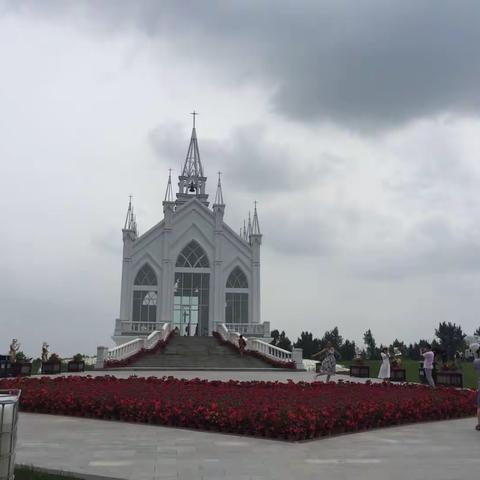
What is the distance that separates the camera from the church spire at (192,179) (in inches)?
2112

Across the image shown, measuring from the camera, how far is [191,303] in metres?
46.5

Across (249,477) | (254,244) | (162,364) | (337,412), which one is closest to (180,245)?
(254,244)

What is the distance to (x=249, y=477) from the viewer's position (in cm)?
712

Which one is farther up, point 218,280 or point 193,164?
point 193,164

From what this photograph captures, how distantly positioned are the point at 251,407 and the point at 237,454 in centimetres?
247

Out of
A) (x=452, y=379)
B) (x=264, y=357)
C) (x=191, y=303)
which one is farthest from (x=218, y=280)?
(x=452, y=379)

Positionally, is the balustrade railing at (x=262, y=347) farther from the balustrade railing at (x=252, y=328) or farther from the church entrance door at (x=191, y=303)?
the church entrance door at (x=191, y=303)

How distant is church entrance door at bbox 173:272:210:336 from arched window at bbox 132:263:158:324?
166cm

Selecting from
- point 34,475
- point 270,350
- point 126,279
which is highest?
point 126,279

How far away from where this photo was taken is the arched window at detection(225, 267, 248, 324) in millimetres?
46250

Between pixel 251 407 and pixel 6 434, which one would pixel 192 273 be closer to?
pixel 251 407

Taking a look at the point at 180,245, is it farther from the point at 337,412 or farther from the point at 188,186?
the point at 337,412

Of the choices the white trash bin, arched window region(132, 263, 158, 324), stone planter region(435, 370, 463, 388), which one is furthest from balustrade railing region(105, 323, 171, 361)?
the white trash bin

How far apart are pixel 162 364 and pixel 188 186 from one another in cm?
2677
